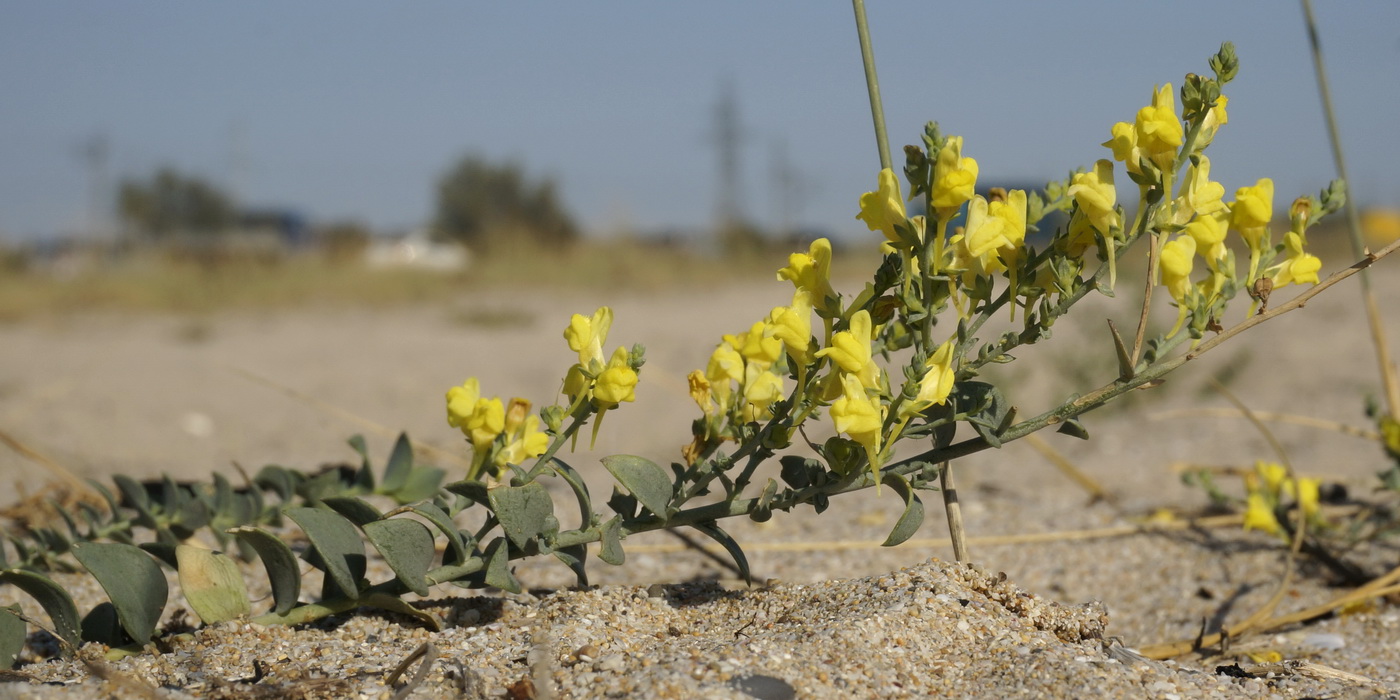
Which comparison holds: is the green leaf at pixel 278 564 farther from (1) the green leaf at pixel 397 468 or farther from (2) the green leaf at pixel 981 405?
(2) the green leaf at pixel 981 405

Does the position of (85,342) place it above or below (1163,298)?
below

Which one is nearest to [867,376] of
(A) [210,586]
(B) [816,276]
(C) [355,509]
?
(B) [816,276]

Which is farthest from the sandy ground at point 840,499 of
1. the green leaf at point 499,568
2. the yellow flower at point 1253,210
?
the yellow flower at point 1253,210

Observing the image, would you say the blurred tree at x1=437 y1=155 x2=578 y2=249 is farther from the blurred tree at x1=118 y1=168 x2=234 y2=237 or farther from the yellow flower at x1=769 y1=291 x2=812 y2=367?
the yellow flower at x1=769 y1=291 x2=812 y2=367

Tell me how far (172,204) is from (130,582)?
3229 cm

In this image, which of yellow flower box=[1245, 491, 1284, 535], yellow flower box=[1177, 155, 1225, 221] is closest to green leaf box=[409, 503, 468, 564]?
yellow flower box=[1177, 155, 1225, 221]

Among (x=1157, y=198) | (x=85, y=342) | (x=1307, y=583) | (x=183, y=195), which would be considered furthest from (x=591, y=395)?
(x=183, y=195)

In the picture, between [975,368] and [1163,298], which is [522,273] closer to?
[1163,298]

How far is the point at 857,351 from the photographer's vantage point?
3.43ft

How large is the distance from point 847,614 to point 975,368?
0.30 m

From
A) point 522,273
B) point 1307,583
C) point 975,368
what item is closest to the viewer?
point 975,368

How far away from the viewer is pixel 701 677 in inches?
40.5

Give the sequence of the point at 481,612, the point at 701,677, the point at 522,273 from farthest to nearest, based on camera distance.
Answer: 1. the point at 522,273
2. the point at 481,612
3. the point at 701,677

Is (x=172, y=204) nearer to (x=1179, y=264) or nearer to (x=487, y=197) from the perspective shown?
(x=487, y=197)
